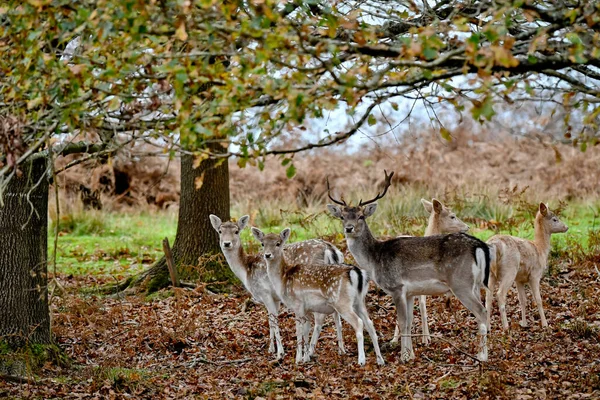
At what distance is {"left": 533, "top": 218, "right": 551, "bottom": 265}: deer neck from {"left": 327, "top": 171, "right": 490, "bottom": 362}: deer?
1653 millimetres

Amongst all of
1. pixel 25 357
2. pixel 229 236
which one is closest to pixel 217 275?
pixel 229 236

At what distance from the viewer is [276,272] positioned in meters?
7.99

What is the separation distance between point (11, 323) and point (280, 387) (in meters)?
2.43

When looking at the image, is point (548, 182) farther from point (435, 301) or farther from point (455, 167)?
point (435, 301)

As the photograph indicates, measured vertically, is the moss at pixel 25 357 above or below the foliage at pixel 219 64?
below

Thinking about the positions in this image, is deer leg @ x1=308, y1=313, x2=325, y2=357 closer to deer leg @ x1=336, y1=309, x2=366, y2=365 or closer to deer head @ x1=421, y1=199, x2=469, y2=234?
deer leg @ x1=336, y1=309, x2=366, y2=365

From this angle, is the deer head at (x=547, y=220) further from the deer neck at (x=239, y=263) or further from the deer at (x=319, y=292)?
the deer neck at (x=239, y=263)

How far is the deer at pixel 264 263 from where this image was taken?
7.90 meters

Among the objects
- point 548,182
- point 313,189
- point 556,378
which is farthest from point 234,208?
point 556,378

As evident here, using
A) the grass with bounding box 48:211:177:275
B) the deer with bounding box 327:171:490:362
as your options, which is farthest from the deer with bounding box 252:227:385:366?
the grass with bounding box 48:211:177:275

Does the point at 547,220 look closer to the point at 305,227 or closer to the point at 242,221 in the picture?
the point at 242,221

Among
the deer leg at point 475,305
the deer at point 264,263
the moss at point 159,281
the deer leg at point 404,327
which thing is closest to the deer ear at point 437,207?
the deer at point 264,263

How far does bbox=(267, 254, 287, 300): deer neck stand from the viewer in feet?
26.0

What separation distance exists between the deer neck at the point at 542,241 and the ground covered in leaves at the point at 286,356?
65 cm
